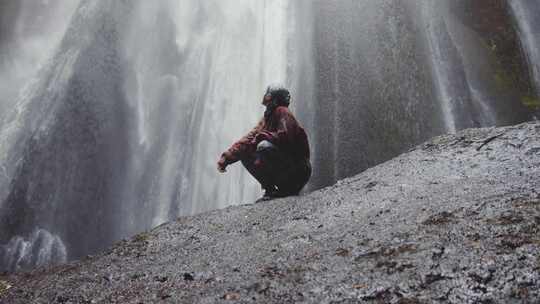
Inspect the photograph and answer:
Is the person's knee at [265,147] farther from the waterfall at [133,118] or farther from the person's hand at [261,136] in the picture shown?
the waterfall at [133,118]

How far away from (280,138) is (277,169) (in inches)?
Result: 16.1

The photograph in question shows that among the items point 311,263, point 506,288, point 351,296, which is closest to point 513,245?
point 506,288

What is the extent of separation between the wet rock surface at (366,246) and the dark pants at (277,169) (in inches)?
17.7

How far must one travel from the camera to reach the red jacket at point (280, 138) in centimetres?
670

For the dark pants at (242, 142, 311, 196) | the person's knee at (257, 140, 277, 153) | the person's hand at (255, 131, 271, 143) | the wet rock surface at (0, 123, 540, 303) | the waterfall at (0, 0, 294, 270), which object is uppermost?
the waterfall at (0, 0, 294, 270)

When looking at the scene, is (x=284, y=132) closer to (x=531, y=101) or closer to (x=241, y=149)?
(x=241, y=149)

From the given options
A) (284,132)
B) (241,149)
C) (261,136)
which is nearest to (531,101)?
(284,132)

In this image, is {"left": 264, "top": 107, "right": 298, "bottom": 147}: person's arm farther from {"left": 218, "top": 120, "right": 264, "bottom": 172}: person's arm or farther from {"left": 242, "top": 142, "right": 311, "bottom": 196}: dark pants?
{"left": 218, "top": 120, "right": 264, "bottom": 172}: person's arm

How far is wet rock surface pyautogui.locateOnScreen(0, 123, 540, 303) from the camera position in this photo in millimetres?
3305

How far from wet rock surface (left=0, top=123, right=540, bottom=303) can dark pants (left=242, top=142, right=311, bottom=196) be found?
45 centimetres

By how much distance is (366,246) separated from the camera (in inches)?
162

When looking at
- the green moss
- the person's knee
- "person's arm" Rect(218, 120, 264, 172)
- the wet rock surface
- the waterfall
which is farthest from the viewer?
the green moss

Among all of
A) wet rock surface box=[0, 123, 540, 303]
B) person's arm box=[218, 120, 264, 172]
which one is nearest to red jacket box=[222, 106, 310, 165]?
person's arm box=[218, 120, 264, 172]

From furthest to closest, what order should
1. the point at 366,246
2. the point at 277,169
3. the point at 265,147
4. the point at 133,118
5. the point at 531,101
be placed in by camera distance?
the point at 531,101
the point at 133,118
the point at 277,169
the point at 265,147
the point at 366,246
